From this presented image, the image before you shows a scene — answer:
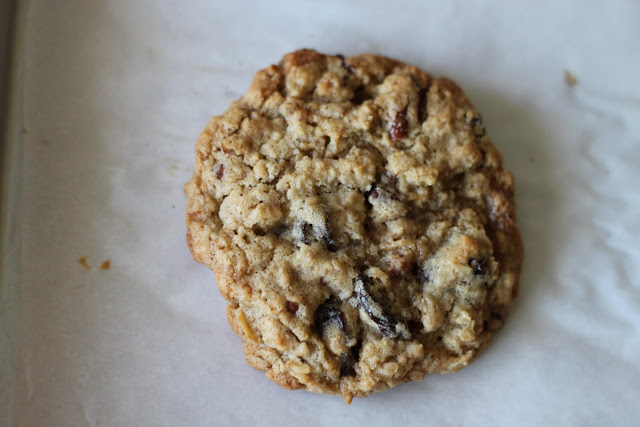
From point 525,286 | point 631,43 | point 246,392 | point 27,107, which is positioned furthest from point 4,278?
point 631,43

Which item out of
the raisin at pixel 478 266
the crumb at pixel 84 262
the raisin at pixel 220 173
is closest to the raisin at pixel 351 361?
the raisin at pixel 478 266

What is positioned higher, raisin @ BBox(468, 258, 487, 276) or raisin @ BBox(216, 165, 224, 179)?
raisin @ BBox(216, 165, 224, 179)

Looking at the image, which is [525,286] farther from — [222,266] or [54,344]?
[54,344]

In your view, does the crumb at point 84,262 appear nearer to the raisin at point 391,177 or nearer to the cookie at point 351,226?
the cookie at point 351,226

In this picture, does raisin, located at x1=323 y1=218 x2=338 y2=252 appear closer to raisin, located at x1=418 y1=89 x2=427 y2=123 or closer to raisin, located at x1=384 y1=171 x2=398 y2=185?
raisin, located at x1=384 y1=171 x2=398 y2=185

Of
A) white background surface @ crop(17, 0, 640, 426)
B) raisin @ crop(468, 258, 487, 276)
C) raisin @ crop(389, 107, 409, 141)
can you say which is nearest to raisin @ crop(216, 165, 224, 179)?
white background surface @ crop(17, 0, 640, 426)
